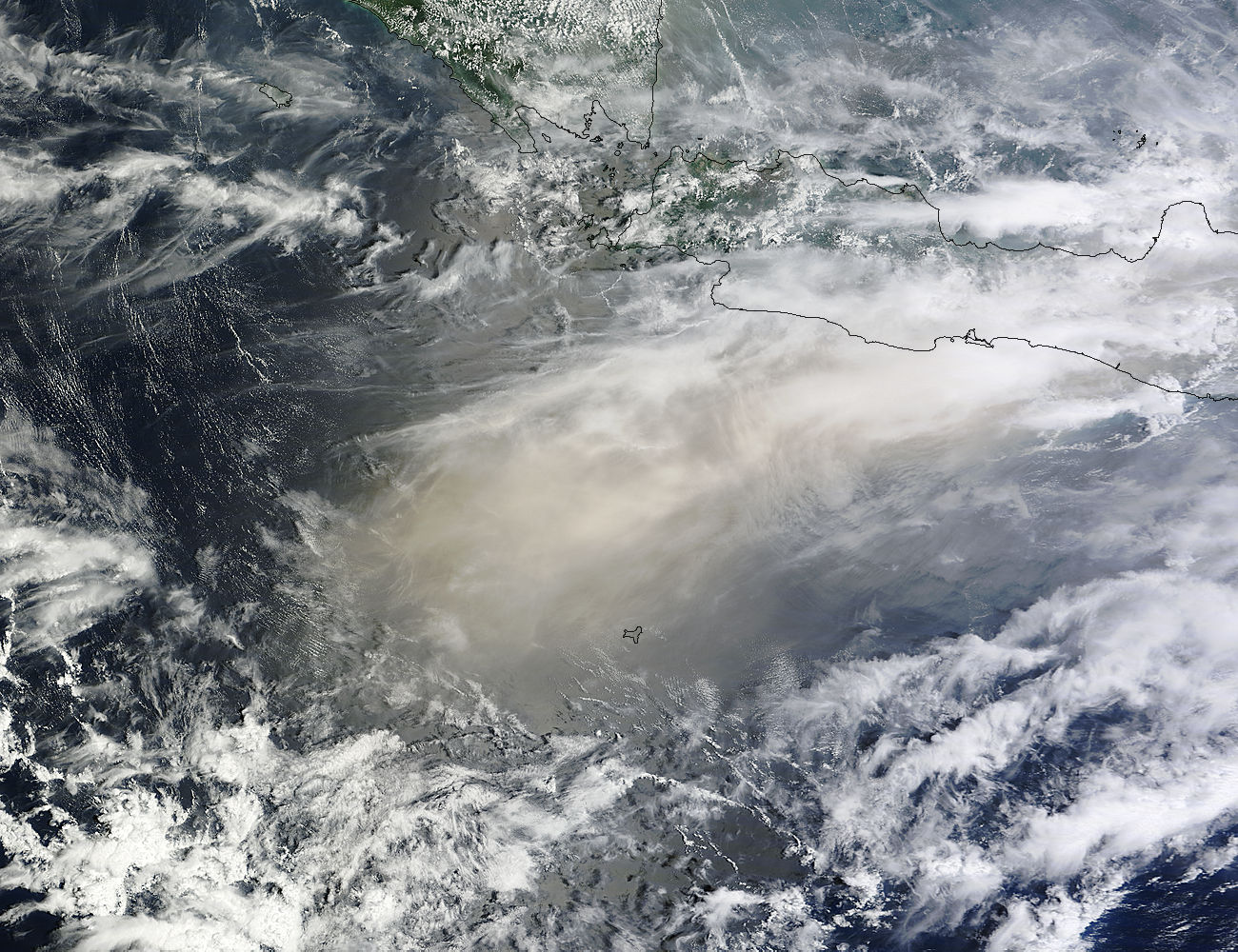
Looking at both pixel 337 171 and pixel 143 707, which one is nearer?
pixel 143 707

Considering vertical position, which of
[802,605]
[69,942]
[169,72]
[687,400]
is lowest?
[69,942]

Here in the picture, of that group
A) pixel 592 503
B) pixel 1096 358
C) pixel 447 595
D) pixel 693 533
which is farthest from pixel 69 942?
pixel 1096 358

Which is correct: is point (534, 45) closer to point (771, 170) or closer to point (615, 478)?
point (771, 170)

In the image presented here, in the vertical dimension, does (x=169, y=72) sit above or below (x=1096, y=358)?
above

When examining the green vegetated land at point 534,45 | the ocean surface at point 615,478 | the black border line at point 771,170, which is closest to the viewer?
the ocean surface at point 615,478

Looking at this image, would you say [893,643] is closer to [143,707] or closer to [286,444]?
[286,444]

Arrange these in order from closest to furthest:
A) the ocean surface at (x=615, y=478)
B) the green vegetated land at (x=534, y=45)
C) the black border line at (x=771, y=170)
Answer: the ocean surface at (x=615, y=478), the black border line at (x=771, y=170), the green vegetated land at (x=534, y=45)
